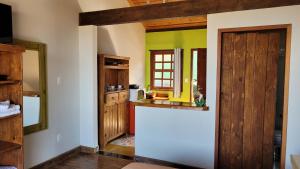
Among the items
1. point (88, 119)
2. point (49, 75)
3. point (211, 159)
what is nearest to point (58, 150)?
point (88, 119)

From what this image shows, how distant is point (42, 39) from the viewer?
325 centimetres

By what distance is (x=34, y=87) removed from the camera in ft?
10.3

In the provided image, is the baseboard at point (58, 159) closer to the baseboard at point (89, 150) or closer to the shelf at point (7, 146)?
the baseboard at point (89, 150)

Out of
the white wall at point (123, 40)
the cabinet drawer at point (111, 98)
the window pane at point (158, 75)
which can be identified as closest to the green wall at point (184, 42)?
the white wall at point (123, 40)

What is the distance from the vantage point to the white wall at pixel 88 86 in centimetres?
387

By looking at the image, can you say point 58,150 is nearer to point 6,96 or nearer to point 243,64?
point 6,96

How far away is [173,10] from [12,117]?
237 centimetres

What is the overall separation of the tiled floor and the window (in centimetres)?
322

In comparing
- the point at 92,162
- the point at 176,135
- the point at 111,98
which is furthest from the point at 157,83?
the point at 92,162

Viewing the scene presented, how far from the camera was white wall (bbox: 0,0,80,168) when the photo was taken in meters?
3.04

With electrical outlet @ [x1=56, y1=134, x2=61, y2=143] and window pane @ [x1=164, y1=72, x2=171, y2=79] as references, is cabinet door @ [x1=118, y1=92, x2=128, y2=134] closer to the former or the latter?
electrical outlet @ [x1=56, y1=134, x2=61, y2=143]

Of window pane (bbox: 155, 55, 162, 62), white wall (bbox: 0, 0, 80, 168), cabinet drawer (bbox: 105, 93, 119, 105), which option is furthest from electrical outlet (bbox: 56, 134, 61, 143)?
window pane (bbox: 155, 55, 162, 62)

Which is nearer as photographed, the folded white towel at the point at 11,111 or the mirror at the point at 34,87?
the folded white towel at the point at 11,111

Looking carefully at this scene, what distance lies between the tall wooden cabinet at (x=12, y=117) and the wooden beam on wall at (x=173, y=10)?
1713 millimetres
